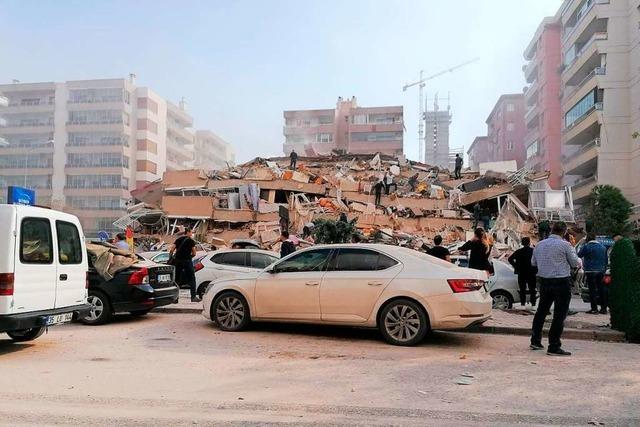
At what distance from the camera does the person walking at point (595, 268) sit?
10656mm

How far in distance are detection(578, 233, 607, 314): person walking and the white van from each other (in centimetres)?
919

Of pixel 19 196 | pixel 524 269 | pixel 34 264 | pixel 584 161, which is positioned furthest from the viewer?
pixel 584 161

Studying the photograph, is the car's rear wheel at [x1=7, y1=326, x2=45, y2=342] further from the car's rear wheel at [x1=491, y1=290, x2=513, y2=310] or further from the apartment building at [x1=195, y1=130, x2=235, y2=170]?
the apartment building at [x1=195, y1=130, x2=235, y2=170]

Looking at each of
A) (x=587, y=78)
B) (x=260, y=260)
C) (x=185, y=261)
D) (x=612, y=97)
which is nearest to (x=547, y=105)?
(x=587, y=78)

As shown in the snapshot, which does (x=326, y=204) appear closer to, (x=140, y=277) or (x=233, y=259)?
(x=233, y=259)

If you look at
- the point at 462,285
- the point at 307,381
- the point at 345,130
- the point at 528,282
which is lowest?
the point at 307,381

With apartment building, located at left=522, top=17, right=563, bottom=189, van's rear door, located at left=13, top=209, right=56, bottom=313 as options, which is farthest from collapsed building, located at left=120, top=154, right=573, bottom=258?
apartment building, located at left=522, top=17, right=563, bottom=189

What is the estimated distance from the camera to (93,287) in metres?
9.62

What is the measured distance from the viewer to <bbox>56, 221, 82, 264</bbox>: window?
24.6 feet

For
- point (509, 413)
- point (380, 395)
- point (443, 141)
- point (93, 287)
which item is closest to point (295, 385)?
point (380, 395)

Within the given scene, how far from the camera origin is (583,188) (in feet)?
153

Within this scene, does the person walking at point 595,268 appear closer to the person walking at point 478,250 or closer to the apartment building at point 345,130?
the person walking at point 478,250

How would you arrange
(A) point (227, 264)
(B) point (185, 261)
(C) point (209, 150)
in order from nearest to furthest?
(B) point (185, 261) < (A) point (227, 264) < (C) point (209, 150)

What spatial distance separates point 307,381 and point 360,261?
9.09 ft
